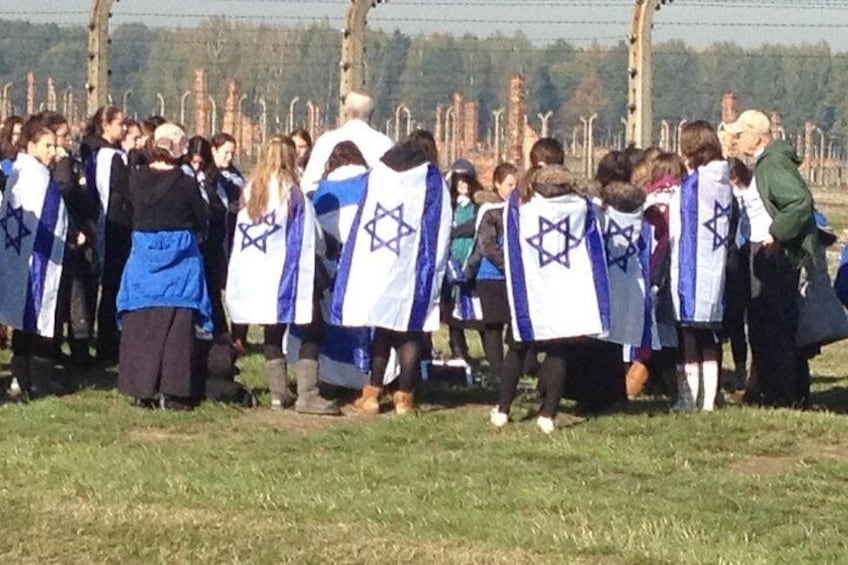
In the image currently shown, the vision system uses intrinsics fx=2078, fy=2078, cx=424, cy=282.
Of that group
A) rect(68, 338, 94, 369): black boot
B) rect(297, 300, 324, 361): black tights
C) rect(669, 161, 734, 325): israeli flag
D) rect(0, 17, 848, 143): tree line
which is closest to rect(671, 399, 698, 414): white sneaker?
rect(669, 161, 734, 325): israeli flag

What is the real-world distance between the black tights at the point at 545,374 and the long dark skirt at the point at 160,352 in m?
1.96

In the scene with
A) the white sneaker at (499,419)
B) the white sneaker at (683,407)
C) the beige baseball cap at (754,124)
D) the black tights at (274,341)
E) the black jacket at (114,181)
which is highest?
the beige baseball cap at (754,124)

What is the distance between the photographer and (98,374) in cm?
1470

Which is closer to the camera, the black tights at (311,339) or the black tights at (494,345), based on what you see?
the black tights at (311,339)

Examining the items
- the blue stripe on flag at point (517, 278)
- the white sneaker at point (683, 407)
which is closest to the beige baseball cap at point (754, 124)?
the white sneaker at point (683, 407)

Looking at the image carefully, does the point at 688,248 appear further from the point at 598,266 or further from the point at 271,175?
the point at 271,175

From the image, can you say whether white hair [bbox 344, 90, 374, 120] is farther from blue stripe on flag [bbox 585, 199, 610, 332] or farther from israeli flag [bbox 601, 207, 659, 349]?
blue stripe on flag [bbox 585, 199, 610, 332]

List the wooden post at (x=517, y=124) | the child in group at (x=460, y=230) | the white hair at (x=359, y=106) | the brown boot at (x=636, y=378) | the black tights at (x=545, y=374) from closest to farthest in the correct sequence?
the black tights at (x=545, y=374), the white hair at (x=359, y=106), the brown boot at (x=636, y=378), the child in group at (x=460, y=230), the wooden post at (x=517, y=124)

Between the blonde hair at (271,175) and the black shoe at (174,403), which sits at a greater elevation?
the blonde hair at (271,175)

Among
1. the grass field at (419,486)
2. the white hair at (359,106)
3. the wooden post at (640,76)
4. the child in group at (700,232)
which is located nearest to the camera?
the grass field at (419,486)

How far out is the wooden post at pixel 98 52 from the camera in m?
18.4

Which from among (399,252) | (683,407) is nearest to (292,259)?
(399,252)

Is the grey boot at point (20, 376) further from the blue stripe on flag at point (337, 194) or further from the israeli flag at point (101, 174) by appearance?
the blue stripe on flag at point (337, 194)

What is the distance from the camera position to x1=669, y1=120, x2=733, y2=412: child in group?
1276cm
